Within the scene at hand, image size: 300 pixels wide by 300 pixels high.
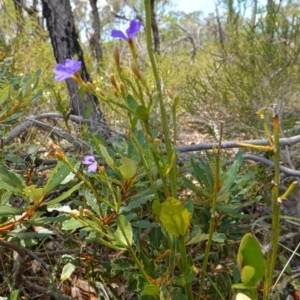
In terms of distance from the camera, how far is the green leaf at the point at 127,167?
65 cm

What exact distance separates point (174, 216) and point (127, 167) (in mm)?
161

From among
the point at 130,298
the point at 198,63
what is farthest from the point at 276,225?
the point at 198,63

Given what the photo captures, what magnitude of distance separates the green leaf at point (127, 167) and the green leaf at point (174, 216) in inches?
6.0

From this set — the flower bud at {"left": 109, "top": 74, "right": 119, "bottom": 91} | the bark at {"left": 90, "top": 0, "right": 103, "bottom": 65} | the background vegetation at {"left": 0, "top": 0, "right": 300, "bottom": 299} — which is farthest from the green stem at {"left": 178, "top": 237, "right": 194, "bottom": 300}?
the bark at {"left": 90, "top": 0, "right": 103, "bottom": 65}

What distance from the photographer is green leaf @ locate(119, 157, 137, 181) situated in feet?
2.12

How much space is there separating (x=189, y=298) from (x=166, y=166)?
23 centimetres

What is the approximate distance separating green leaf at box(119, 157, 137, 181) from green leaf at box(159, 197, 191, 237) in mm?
153

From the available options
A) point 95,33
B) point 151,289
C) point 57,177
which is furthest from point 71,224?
point 95,33

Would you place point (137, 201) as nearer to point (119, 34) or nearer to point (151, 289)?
point (151, 289)

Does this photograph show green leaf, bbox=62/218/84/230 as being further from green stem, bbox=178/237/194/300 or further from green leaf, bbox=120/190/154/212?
green stem, bbox=178/237/194/300

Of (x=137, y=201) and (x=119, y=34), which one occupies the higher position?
(x=119, y=34)

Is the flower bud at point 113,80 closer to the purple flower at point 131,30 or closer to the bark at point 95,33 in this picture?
the purple flower at point 131,30

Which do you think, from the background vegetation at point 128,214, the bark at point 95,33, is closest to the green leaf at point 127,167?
the background vegetation at point 128,214

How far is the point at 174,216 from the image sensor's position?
1.70ft
